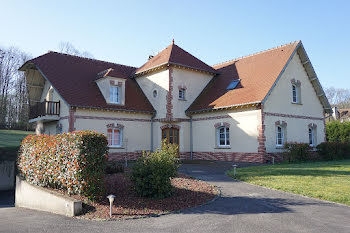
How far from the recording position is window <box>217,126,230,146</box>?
1842 centimetres

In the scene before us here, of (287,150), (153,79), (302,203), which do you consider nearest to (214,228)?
(302,203)

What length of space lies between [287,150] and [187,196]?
11.0m

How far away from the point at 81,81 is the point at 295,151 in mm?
14891

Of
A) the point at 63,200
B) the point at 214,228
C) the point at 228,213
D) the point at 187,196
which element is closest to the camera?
the point at 214,228

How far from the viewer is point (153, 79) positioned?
21234 millimetres

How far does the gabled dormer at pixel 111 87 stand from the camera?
1922cm

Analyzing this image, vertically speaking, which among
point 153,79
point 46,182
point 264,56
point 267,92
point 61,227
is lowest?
point 61,227

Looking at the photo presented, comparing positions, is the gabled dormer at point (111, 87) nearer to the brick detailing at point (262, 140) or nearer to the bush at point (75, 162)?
the brick detailing at point (262, 140)

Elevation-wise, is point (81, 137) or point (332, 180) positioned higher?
point (81, 137)

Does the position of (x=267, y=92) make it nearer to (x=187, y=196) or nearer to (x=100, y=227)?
(x=187, y=196)

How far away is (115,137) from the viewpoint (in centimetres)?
1920

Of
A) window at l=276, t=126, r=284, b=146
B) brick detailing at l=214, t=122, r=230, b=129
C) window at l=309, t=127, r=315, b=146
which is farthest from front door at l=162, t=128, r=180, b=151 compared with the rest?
window at l=309, t=127, r=315, b=146

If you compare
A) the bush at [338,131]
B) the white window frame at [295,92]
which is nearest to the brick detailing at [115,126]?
the white window frame at [295,92]

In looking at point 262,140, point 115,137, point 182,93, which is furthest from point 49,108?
point 262,140
